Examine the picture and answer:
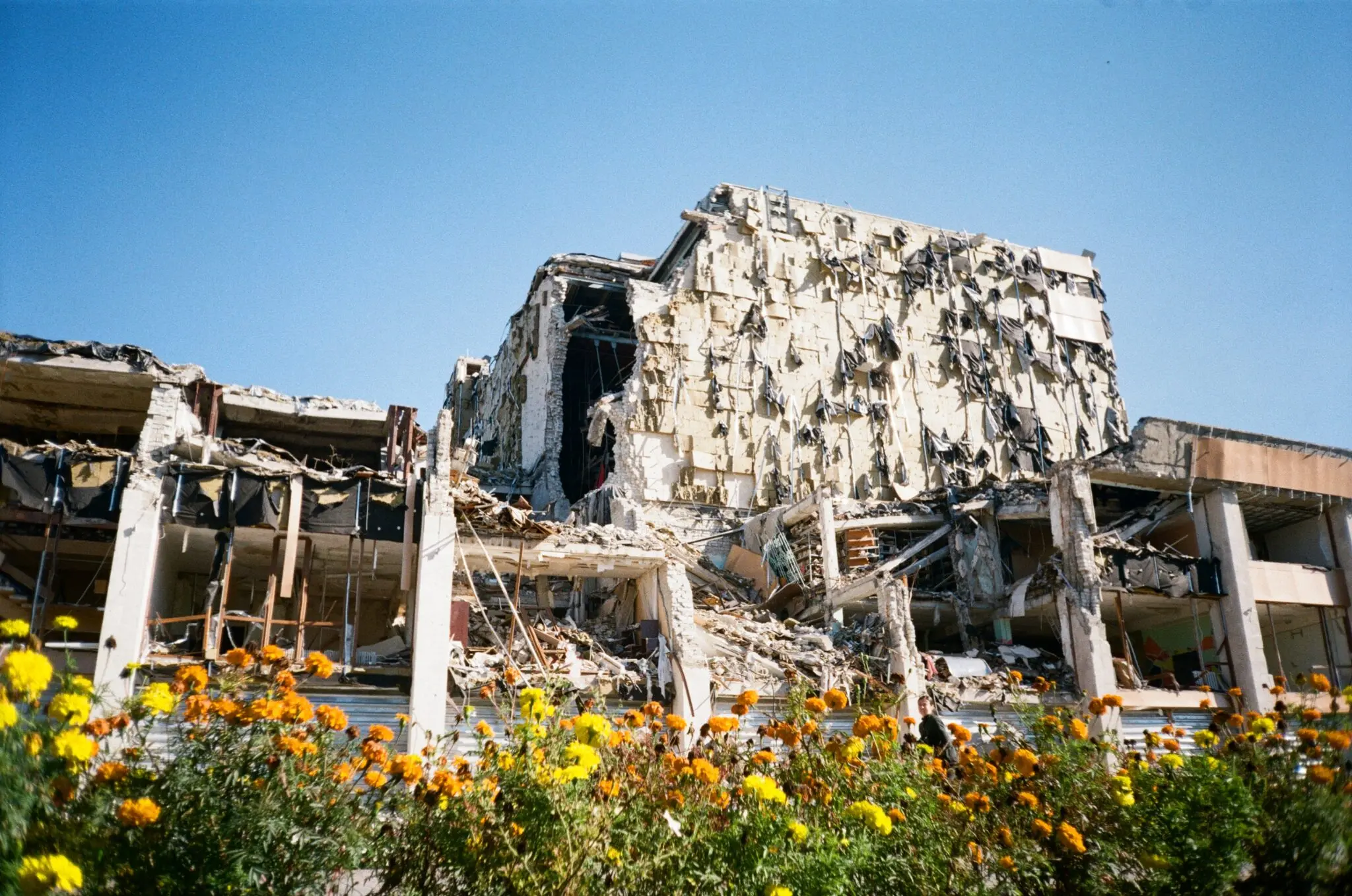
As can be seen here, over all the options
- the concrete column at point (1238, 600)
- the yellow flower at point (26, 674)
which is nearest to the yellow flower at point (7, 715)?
the yellow flower at point (26, 674)

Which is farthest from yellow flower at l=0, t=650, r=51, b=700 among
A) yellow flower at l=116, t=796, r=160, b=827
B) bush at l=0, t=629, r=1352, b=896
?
yellow flower at l=116, t=796, r=160, b=827

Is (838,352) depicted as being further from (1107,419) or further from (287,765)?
(287,765)

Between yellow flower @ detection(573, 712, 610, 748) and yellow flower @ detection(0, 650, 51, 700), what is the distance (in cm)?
296

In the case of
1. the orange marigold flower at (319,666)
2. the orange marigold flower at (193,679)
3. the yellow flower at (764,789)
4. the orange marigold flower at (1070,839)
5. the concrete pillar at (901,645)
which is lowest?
the orange marigold flower at (1070,839)

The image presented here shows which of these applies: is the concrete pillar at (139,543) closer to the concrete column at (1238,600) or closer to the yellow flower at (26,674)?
the yellow flower at (26,674)

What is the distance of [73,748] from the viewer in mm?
5234

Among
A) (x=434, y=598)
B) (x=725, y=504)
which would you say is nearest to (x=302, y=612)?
(x=434, y=598)

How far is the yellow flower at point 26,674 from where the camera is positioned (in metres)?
5.23

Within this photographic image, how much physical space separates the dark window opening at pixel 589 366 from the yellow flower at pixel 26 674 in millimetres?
28669

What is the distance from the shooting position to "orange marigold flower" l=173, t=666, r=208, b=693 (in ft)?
22.7

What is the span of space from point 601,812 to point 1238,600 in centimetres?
2360

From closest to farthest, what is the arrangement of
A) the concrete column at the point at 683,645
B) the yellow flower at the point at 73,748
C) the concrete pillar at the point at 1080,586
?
the yellow flower at the point at 73,748 → the concrete column at the point at 683,645 → the concrete pillar at the point at 1080,586

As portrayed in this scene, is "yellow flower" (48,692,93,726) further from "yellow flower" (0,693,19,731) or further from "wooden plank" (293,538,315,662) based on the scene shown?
"wooden plank" (293,538,315,662)

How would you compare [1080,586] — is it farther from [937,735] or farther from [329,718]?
[329,718]
